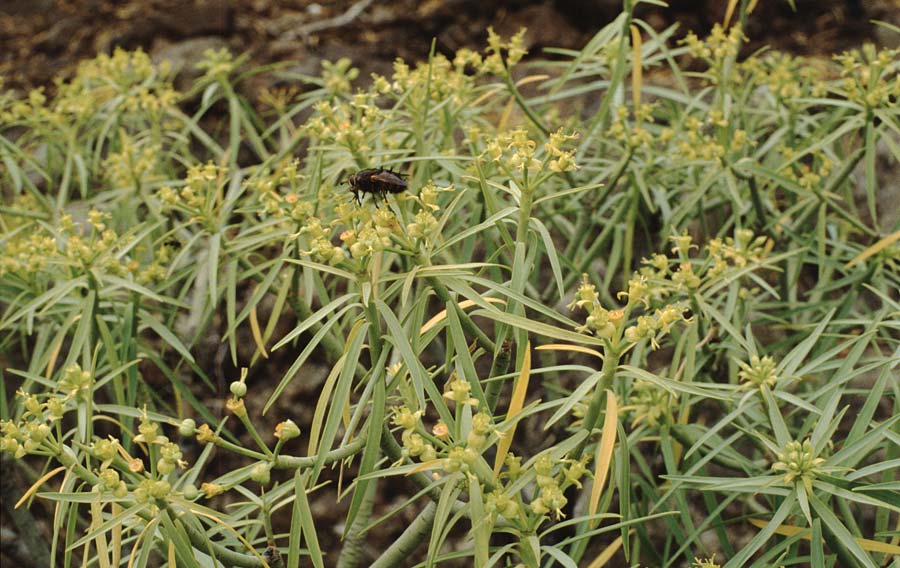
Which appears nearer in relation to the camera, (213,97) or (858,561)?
(858,561)

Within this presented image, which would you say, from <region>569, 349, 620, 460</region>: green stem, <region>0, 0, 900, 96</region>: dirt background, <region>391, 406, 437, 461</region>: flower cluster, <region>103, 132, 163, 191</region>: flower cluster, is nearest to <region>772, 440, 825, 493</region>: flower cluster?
<region>569, 349, 620, 460</region>: green stem

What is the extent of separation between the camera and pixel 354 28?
2879 mm

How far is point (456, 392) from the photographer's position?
97 cm

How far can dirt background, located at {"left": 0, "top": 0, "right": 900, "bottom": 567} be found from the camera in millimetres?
2674

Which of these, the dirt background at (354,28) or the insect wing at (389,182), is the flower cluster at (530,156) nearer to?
the insect wing at (389,182)

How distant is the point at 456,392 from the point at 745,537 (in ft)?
4.05

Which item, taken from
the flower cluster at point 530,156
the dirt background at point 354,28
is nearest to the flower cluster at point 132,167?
the dirt background at point 354,28

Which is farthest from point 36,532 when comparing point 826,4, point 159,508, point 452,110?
point 826,4

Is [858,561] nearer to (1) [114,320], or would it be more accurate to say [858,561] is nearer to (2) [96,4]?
(1) [114,320]

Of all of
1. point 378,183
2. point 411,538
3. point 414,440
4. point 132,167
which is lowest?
point 411,538

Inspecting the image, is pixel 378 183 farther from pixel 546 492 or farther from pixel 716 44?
pixel 716 44

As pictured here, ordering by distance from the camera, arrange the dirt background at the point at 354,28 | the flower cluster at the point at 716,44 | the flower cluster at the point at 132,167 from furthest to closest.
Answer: the dirt background at the point at 354,28 → the flower cluster at the point at 132,167 → the flower cluster at the point at 716,44

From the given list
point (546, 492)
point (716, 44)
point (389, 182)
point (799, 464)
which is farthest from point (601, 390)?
point (716, 44)

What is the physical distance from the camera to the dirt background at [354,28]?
2674mm
